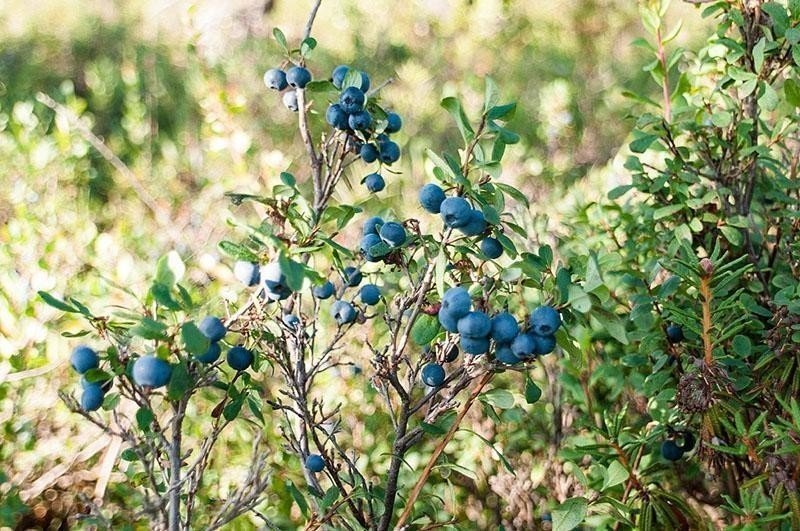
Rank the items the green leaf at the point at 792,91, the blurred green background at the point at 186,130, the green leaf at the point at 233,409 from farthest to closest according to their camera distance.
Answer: the blurred green background at the point at 186,130, the green leaf at the point at 792,91, the green leaf at the point at 233,409

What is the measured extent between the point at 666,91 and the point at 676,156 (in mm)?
178

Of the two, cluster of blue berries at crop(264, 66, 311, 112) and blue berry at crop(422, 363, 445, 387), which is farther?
cluster of blue berries at crop(264, 66, 311, 112)

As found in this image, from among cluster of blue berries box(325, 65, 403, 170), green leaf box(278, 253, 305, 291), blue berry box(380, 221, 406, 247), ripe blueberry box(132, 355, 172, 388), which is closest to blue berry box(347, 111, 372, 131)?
cluster of blue berries box(325, 65, 403, 170)

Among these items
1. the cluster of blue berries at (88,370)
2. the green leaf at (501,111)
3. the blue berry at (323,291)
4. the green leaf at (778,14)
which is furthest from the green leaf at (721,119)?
the cluster of blue berries at (88,370)

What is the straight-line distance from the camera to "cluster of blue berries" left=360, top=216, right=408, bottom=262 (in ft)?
3.02

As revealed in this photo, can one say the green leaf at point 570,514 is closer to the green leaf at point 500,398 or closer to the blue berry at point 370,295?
the green leaf at point 500,398

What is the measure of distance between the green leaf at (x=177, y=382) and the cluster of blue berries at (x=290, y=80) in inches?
19.2

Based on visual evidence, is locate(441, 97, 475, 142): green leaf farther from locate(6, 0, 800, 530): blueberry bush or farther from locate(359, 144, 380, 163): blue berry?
locate(359, 144, 380, 163): blue berry

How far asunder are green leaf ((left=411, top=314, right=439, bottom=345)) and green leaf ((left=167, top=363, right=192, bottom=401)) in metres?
0.29

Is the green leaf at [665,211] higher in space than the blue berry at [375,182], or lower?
higher

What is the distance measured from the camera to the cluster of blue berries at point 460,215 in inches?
33.4

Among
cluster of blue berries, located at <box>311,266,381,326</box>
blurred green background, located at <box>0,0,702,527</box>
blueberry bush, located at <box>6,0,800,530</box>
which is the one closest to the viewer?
blueberry bush, located at <box>6,0,800,530</box>

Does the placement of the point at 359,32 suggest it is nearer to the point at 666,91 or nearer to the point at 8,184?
the point at 8,184

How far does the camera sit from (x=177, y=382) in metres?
0.85
